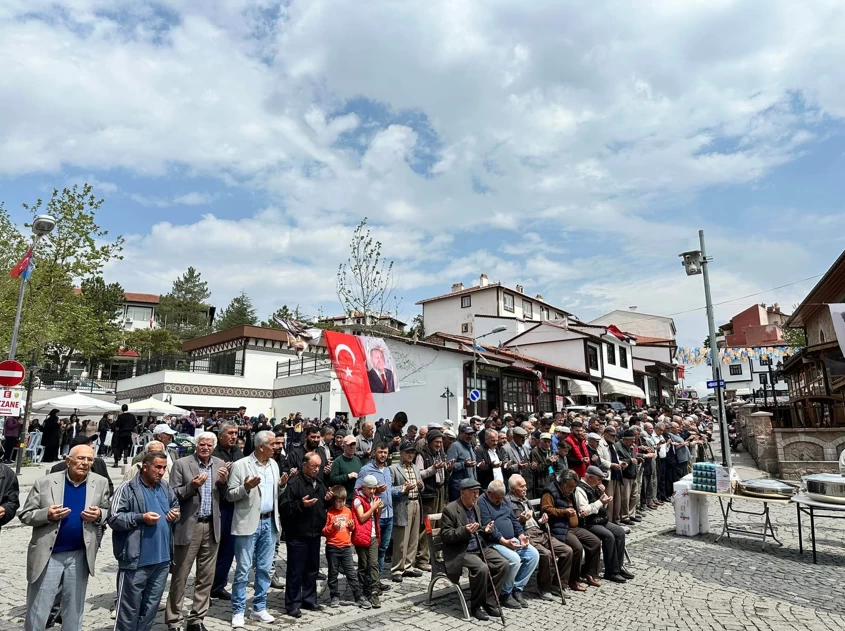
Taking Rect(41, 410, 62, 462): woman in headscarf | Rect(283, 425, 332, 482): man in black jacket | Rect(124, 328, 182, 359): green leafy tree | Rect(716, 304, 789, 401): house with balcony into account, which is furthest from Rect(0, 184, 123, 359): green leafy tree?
Rect(716, 304, 789, 401): house with balcony

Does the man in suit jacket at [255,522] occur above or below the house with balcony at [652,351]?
below

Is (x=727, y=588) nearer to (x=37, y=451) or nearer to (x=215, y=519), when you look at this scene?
(x=215, y=519)

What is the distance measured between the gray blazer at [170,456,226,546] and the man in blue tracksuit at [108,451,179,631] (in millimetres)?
376

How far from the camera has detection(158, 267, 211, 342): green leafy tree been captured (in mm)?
56125

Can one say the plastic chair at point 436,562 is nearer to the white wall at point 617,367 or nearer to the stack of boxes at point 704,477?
the stack of boxes at point 704,477

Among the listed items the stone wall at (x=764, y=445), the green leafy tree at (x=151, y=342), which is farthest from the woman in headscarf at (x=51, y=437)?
the green leafy tree at (x=151, y=342)

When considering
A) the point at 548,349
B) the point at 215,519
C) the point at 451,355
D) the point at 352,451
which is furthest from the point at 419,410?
the point at 215,519

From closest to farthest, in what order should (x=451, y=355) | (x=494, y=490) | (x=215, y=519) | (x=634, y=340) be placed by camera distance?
1. (x=215, y=519)
2. (x=494, y=490)
3. (x=451, y=355)
4. (x=634, y=340)

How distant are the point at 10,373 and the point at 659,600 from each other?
38.7 feet

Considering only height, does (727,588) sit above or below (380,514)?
below

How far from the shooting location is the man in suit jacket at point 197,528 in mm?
4863

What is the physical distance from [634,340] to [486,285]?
12912mm

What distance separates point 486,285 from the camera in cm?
4731

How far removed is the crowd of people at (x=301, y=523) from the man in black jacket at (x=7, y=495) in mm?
12
